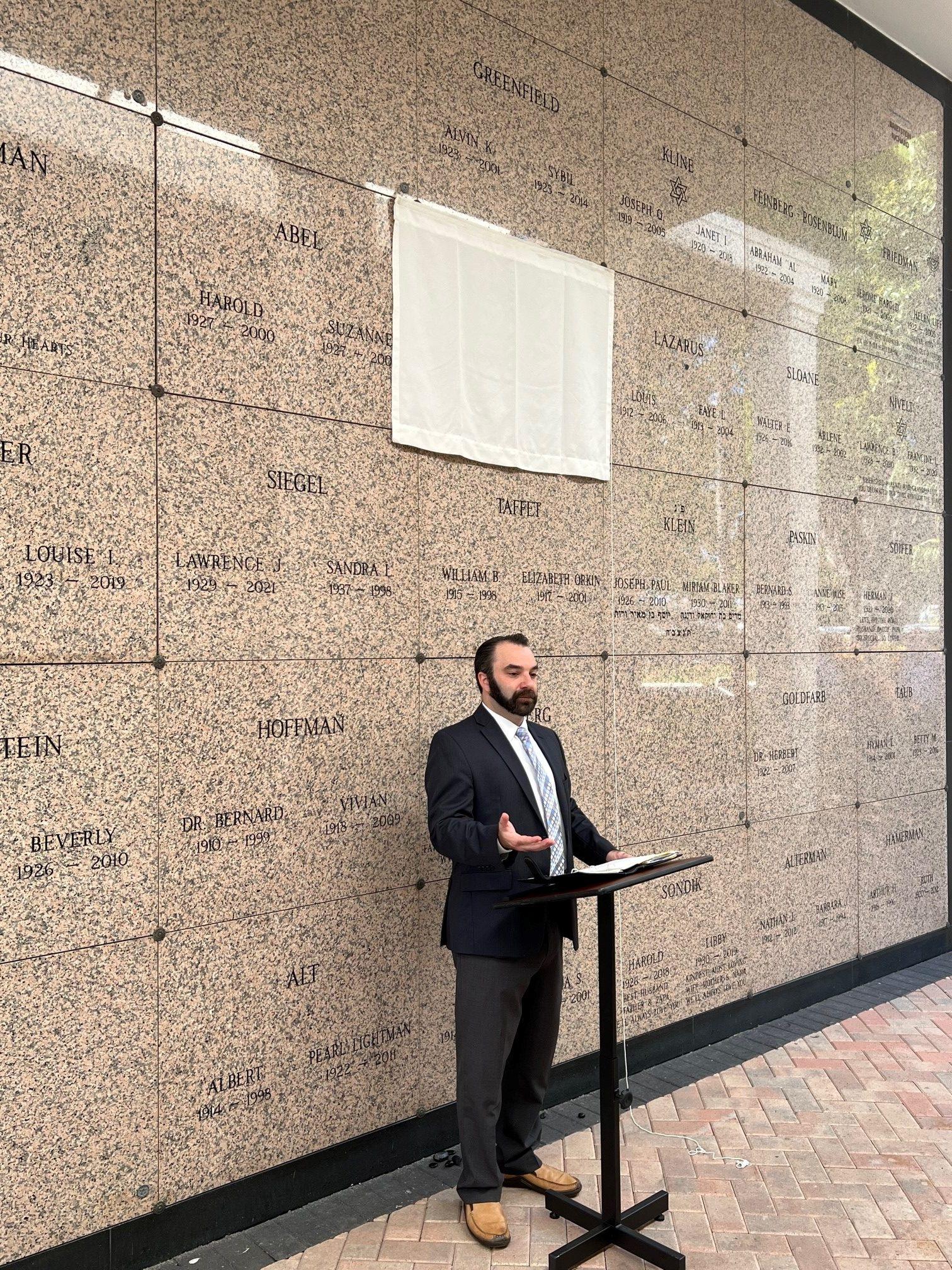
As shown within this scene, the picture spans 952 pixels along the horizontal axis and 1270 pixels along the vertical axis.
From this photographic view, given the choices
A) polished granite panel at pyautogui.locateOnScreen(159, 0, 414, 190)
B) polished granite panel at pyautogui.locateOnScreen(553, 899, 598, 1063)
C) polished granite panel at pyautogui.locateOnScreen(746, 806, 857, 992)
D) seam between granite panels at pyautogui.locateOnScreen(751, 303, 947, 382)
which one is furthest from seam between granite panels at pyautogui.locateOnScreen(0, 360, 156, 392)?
polished granite panel at pyautogui.locateOnScreen(746, 806, 857, 992)

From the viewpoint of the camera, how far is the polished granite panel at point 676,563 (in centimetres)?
461

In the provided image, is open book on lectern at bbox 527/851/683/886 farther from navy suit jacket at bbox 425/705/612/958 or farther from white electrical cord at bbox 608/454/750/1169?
white electrical cord at bbox 608/454/750/1169

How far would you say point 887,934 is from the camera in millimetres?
6082

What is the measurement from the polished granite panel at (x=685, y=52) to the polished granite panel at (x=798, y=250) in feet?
1.05

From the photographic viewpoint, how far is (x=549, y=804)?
11.4 ft

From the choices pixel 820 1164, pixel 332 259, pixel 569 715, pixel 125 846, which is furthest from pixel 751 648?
pixel 125 846

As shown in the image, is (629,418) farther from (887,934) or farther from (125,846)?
(887,934)

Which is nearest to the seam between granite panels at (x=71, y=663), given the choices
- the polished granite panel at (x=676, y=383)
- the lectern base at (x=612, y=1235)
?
the lectern base at (x=612, y=1235)

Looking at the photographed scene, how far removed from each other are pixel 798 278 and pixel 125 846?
14.5 ft

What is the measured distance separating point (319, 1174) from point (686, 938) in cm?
204

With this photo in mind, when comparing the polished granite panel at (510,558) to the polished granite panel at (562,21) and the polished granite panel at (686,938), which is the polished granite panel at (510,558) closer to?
the polished granite panel at (686,938)

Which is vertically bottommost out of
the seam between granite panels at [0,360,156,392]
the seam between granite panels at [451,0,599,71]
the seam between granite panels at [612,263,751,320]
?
the seam between granite panels at [0,360,156,392]

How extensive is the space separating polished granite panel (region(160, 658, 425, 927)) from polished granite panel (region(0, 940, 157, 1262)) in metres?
0.29

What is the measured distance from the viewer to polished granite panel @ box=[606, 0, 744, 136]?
465 cm
